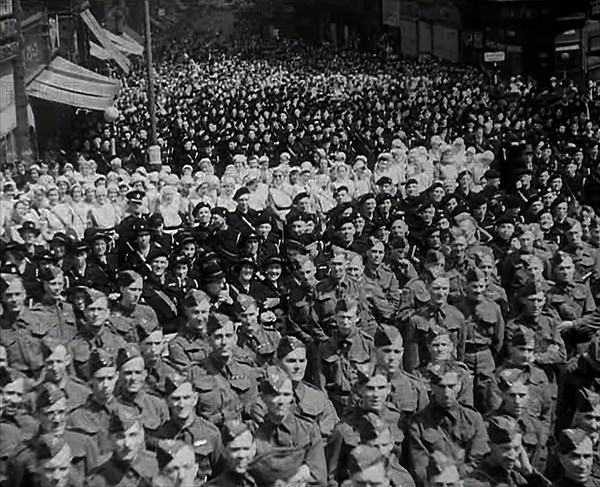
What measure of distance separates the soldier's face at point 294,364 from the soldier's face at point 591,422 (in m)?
1.11

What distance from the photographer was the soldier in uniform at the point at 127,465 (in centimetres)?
357

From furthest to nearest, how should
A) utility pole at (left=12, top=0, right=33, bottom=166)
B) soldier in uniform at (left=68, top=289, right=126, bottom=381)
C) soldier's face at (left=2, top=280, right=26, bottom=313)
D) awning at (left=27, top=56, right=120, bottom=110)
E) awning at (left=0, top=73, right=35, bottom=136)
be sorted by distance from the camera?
awning at (left=27, top=56, right=120, bottom=110)
utility pole at (left=12, top=0, right=33, bottom=166)
awning at (left=0, top=73, right=35, bottom=136)
soldier's face at (left=2, top=280, right=26, bottom=313)
soldier in uniform at (left=68, top=289, right=126, bottom=381)

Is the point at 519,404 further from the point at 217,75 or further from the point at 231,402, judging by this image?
the point at 217,75

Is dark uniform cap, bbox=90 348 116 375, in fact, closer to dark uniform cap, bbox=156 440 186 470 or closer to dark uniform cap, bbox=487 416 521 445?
dark uniform cap, bbox=156 440 186 470

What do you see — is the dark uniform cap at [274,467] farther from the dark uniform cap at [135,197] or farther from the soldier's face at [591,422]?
the dark uniform cap at [135,197]

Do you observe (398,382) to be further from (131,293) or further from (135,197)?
(135,197)

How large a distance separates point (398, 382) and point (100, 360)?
50.0 inches

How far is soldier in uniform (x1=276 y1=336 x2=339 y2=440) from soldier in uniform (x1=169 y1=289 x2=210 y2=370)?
2.14 feet

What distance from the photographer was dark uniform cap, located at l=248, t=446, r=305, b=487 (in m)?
3.49

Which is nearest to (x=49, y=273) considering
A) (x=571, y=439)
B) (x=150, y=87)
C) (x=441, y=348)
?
(x=441, y=348)

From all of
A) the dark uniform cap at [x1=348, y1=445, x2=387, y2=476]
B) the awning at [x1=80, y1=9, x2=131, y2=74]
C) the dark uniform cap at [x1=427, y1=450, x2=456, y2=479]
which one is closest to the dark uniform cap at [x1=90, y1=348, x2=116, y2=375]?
the dark uniform cap at [x1=348, y1=445, x2=387, y2=476]

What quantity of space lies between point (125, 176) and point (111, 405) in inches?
183

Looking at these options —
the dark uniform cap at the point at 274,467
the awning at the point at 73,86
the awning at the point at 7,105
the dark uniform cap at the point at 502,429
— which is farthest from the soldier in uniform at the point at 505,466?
the awning at the point at 73,86

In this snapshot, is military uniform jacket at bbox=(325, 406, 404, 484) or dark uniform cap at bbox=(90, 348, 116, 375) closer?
military uniform jacket at bbox=(325, 406, 404, 484)
